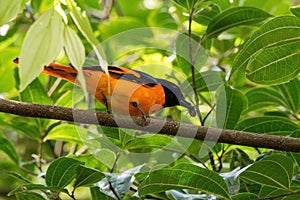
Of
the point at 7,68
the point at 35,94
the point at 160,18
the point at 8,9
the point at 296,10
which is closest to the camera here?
the point at 8,9

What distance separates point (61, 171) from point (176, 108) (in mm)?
672

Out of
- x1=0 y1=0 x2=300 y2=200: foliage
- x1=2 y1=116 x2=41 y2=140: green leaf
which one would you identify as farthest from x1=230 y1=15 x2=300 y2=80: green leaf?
x1=2 y1=116 x2=41 y2=140: green leaf

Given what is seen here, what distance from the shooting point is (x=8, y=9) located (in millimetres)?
689

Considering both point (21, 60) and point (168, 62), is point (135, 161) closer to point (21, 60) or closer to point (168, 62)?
point (168, 62)

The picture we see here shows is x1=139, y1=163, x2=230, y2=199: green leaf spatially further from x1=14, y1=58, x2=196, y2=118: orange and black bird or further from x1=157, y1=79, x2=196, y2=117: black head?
x1=157, y1=79, x2=196, y2=117: black head

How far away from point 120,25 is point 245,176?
1.14m

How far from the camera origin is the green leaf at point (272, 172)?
1343mm

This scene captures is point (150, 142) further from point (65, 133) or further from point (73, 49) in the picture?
point (73, 49)

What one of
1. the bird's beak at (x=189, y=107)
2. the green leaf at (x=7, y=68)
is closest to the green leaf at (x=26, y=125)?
the green leaf at (x=7, y=68)

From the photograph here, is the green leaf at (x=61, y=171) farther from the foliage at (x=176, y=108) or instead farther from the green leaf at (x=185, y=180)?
the green leaf at (x=185, y=180)

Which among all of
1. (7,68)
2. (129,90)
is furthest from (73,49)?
(7,68)

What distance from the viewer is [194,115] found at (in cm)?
172

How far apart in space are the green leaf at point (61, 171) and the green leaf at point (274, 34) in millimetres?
523

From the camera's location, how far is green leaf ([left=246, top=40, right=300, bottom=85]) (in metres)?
1.37
